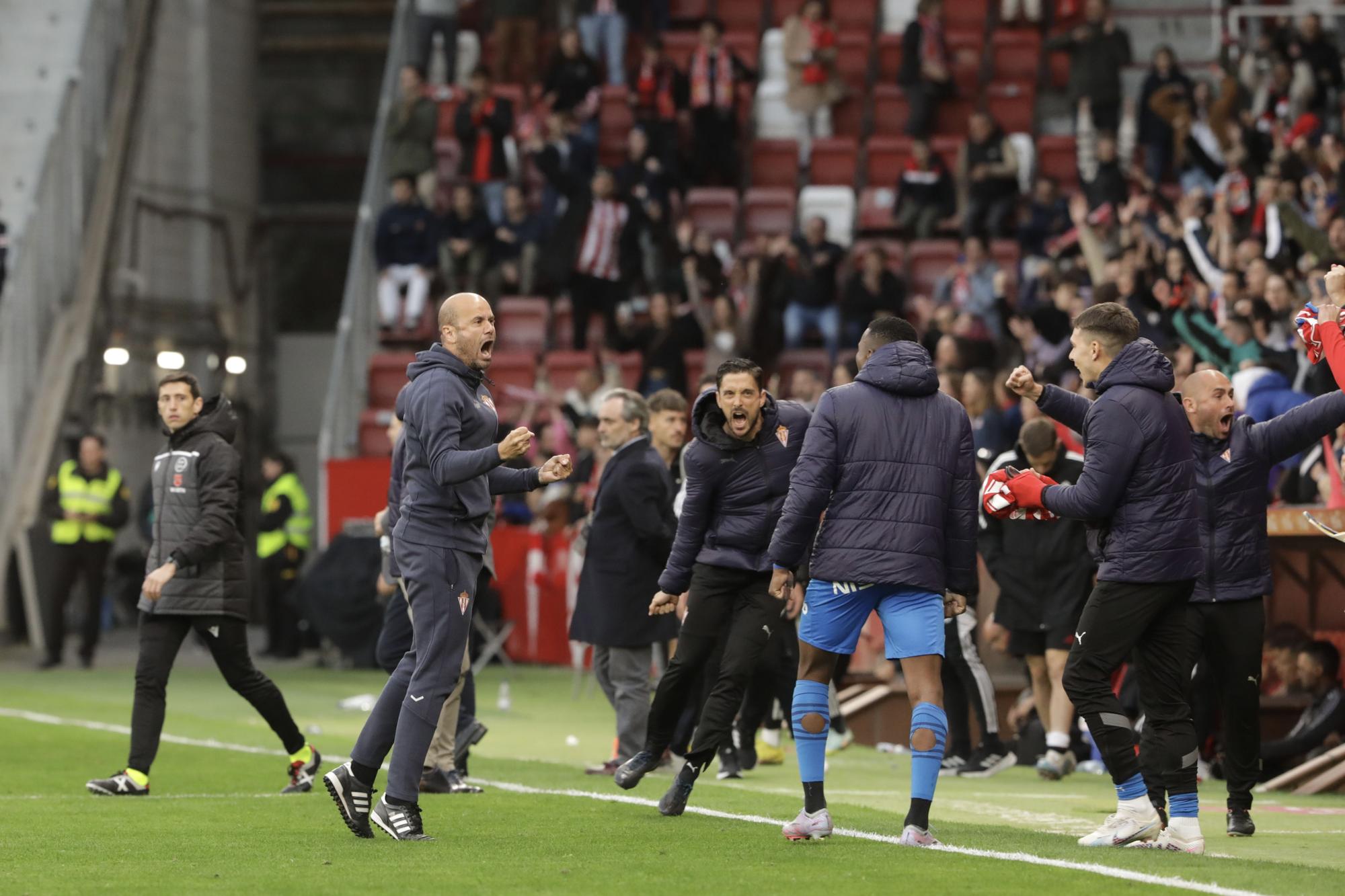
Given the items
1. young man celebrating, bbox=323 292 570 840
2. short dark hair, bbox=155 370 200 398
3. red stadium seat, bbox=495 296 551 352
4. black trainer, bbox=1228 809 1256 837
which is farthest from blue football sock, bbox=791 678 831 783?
red stadium seat, bbox=495 296 551 352

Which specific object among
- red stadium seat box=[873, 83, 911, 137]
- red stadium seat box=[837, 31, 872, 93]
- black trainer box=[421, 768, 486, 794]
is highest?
red stadium seat box=[837, 31, 872, 93]

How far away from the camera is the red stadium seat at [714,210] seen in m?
22.8

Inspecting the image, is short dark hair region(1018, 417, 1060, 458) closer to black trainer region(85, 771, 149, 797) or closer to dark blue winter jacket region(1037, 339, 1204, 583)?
dark blue winter jacket region(1037, 339, 1204, 583)

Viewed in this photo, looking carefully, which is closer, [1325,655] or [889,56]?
[1325,655]

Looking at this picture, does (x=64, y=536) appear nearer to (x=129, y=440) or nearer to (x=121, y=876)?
(x=129, y=440)

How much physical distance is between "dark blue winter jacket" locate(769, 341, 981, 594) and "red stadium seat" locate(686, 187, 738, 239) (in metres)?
14.9

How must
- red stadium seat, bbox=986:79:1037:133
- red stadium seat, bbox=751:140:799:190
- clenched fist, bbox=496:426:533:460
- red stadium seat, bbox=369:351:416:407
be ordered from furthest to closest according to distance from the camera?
1. red stadium seat, bbox=751:140:799:190
2. red stadium seat, bbox=986:79:1037:133
3. red stadium seat, bbox=369:351:416:407
4. clenched fist, bbox=496:426:533:460

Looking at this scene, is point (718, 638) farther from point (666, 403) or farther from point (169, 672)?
point (169, 672)

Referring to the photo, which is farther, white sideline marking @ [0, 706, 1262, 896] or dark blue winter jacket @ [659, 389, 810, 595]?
dark blue winter jacket @ [659, 389, 810, 595]

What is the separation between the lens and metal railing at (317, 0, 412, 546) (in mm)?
20656

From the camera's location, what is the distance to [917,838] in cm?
783

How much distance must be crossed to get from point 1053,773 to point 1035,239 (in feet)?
32.2

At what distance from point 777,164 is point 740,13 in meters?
2.75

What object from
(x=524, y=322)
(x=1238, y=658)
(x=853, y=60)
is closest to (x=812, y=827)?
(x=1238, y=658)
